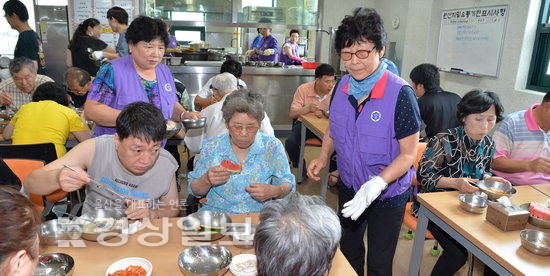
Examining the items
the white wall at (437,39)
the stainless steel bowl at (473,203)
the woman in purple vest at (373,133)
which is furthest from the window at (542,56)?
the woman in purple vest at (373,133)

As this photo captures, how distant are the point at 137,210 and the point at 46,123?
152cm

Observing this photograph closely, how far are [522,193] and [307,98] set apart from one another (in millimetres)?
2675


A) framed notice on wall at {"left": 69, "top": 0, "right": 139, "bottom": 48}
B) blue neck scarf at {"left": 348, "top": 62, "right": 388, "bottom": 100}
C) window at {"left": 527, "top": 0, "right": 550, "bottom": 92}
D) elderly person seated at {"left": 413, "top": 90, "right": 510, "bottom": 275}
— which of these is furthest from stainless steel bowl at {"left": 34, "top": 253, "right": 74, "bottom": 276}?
framed notice on wall at {"left": 69, "top": 0, "right": 139, "bottom": 48}

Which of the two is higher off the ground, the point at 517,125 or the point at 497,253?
the point at 517,125

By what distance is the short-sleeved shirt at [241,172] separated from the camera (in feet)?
6.80

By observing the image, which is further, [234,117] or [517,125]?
[517,125]

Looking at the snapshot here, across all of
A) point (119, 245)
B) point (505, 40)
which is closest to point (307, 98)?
point (505, 40)

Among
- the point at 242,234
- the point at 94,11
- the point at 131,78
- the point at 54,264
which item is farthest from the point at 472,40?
the point at 94,11

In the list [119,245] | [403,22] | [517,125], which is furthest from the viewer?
[403,22]

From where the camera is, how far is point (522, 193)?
219 cm

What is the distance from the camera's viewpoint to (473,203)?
1.92 meters

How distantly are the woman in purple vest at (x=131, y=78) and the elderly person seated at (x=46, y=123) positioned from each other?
60 centimetres

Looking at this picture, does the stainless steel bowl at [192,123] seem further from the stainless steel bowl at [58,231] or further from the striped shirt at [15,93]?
the striped shirt at [15,93]

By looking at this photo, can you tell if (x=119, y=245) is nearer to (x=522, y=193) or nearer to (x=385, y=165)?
(x=385, y=165)
